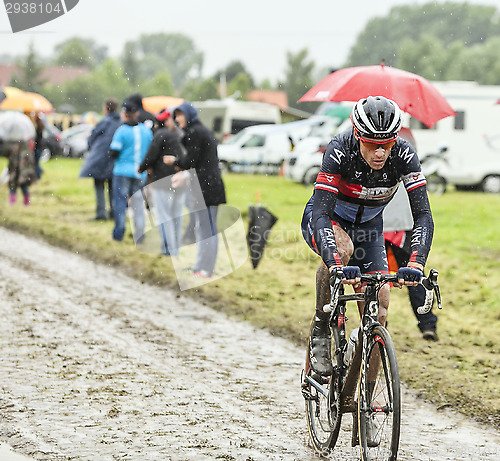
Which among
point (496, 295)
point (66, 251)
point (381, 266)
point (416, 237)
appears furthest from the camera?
point (66, 251)

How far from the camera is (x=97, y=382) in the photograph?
247 inches

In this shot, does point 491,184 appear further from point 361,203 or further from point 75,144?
point 361,203

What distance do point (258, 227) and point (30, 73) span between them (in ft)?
243

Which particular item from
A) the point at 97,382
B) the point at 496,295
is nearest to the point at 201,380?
the point at 97,382

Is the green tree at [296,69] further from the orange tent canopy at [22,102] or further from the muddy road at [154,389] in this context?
the muddy road at [154,389]

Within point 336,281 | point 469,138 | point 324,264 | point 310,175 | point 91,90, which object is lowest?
point 91,90

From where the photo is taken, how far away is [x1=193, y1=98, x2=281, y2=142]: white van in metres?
39.7

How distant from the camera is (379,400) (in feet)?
13.8

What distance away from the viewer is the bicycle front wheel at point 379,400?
4012 mm

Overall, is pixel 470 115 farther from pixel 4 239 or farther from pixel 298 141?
pixel 4 239

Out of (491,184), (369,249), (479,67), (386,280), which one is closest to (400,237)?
(369,249)

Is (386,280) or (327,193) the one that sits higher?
(327,193)

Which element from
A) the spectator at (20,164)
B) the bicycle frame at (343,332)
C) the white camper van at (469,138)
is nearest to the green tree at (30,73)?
the white camper van at (469,138)

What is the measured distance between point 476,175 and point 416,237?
22.4 meters
